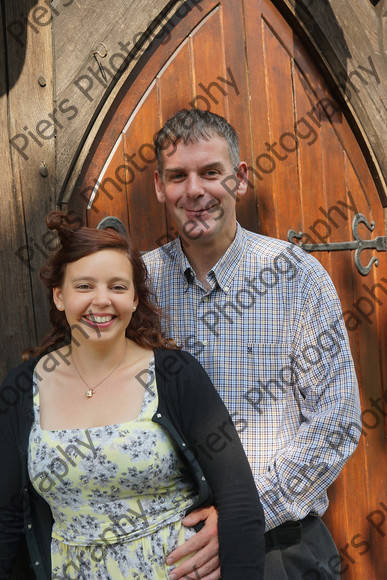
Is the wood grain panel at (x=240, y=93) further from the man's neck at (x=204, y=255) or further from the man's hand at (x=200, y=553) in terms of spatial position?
the man's hand at (x=200, y=553)

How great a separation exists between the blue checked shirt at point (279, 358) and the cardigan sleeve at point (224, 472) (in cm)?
23

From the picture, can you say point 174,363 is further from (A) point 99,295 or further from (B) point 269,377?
(B) point 269,377

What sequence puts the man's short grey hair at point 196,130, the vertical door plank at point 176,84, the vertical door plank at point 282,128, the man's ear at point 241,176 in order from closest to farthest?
the man's short grey hair at point 196,130 < the man's ear at point 241,176 < the vertical door plank at point 176,84 < the vertical door plank at point 282,128

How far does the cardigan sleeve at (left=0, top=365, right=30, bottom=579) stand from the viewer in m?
1.75

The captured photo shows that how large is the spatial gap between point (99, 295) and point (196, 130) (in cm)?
60

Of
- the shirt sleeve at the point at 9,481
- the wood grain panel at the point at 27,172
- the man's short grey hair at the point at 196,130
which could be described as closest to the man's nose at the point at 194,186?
the man's short grey hair at the point at 196,130

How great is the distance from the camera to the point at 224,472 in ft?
5.60

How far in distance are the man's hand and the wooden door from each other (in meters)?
1.01

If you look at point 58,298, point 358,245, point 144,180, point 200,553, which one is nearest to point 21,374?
point 58,298

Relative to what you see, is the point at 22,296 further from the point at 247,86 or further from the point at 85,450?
the point at 247,86

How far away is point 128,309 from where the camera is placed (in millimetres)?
1763

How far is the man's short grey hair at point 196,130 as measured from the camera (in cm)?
201

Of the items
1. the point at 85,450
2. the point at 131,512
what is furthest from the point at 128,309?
the point at 131,512

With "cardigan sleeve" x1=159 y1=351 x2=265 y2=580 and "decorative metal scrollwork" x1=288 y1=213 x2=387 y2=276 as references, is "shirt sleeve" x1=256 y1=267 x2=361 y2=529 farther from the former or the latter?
"decorative metal scrollwork" x1=288 y1=213 x2=387 y2=276
